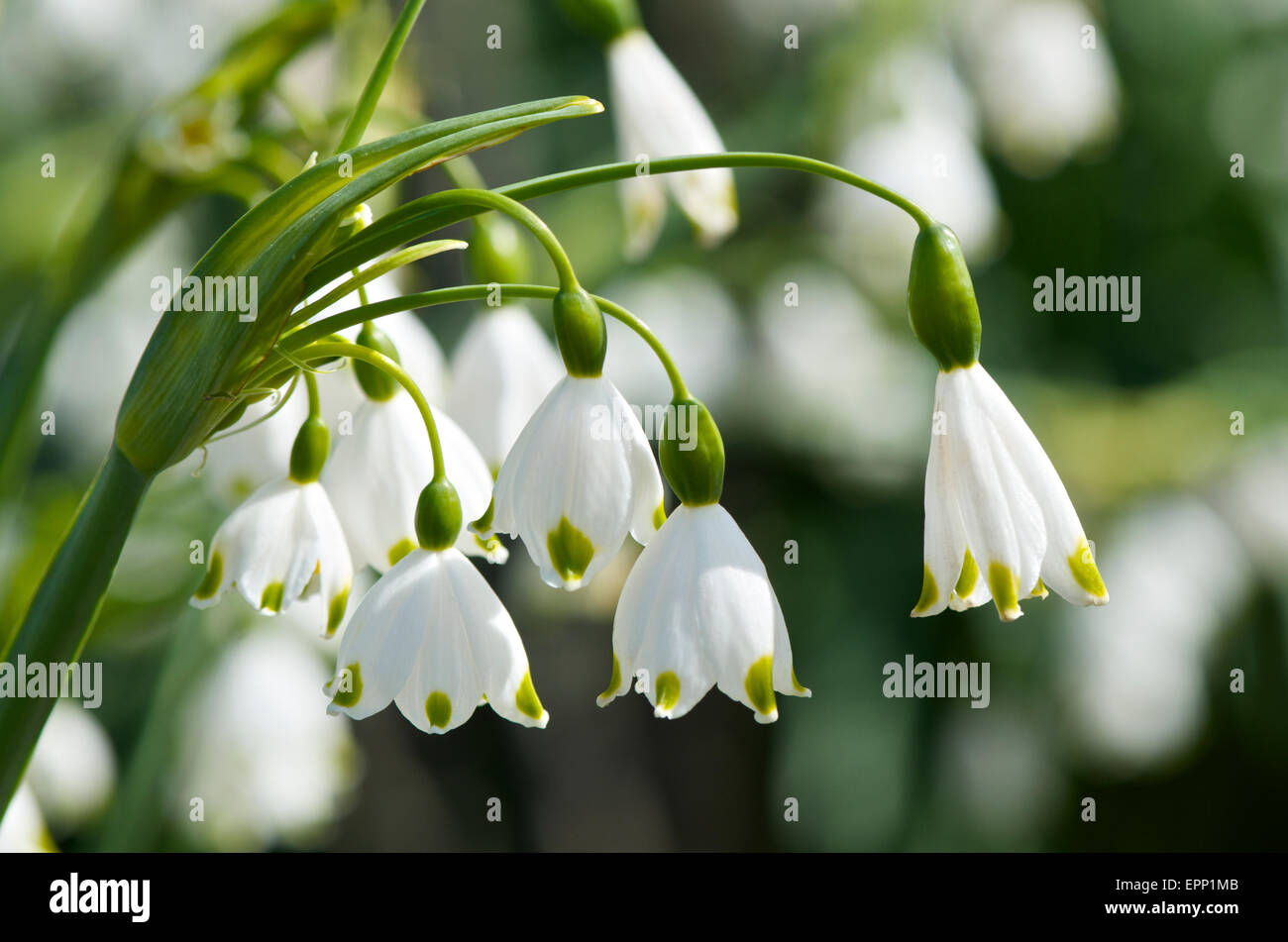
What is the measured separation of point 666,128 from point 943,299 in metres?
0.28

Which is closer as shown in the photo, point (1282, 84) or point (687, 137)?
point (687, 137)

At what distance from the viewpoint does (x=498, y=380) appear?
527 millimetres

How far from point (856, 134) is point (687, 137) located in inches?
38.2

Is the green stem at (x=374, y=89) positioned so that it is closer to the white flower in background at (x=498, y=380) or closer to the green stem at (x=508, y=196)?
the green stem at (x=508, y=196)

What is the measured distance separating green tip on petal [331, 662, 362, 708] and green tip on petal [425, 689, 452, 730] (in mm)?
23

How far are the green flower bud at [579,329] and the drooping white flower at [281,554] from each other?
0.13 metres

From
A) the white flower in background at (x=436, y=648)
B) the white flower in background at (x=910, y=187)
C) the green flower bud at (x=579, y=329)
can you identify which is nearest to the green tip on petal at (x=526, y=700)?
the white flower in background at (x=436, y=648)

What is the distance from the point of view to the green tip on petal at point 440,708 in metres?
0.38

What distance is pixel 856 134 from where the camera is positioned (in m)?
1.50

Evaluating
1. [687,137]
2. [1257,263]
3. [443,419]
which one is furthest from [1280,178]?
[443,419]

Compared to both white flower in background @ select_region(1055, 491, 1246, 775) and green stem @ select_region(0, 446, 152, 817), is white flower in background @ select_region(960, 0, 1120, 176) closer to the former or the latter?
white flower in background @ select_region(1055, 491, 1246, 775)

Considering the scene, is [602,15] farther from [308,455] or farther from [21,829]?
[21,829]

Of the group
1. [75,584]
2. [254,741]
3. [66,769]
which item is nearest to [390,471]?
[75,584]
